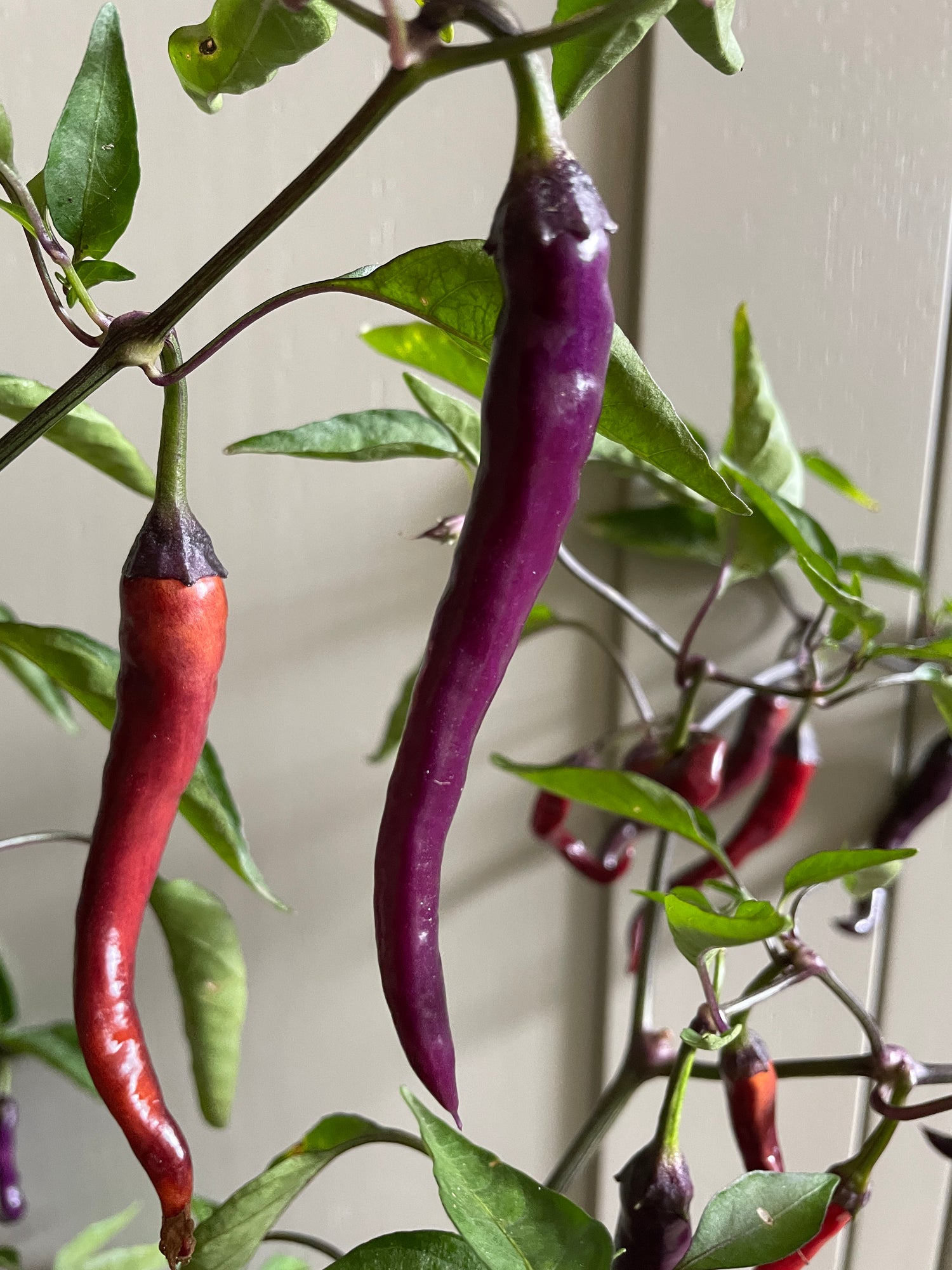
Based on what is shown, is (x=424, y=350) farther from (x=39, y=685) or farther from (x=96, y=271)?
(x=39, y=685)

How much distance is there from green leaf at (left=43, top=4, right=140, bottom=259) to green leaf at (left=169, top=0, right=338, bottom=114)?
3 cm

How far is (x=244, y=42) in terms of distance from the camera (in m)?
0.30

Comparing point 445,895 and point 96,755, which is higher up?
point 96,755

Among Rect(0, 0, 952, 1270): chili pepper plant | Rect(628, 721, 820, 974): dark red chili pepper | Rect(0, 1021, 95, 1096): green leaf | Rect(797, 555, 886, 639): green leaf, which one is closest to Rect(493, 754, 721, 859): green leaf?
Rect(0, 0, 952, 1270): chili pepper plant

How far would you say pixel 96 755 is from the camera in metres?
0.67

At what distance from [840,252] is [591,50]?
43 cm

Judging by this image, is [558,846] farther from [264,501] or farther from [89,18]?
[89,18]

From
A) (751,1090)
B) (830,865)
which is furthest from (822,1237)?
(830,865)

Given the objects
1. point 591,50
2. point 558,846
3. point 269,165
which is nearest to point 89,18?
point 269,165

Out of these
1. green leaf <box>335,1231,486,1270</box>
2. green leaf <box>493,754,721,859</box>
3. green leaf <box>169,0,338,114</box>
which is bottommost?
green leaf <box>335,1231,486,1270</box>

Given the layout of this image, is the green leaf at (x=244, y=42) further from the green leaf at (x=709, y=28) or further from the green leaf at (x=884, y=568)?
the green leaf at (x=884, y=568)

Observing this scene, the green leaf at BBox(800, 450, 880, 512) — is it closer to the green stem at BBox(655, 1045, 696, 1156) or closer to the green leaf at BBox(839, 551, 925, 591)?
the green leaf at BBox(839, 551, 925, 591)

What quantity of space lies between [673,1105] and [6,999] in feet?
1.51

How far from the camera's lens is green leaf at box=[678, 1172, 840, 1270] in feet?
1.18
